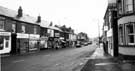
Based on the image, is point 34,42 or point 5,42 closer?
point 5,42

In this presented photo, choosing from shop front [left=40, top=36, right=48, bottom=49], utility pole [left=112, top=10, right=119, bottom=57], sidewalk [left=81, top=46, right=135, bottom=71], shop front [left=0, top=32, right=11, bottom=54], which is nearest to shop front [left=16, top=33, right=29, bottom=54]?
shop front [left=0, top=32, right=11, bottom=54]

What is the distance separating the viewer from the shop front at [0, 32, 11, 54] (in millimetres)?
27344

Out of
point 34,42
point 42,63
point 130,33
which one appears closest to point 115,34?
point 130,33

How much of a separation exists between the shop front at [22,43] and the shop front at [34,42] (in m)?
1.40

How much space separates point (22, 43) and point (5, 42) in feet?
18.3

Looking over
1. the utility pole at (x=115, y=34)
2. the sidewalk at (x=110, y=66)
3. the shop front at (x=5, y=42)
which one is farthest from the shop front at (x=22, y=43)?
the sidewalk at (x=110, y=66)

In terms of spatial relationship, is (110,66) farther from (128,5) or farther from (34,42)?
(34,42)

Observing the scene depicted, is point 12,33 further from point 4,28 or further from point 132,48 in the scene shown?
point 132,48

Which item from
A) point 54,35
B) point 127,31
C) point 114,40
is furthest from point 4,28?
point 54,35

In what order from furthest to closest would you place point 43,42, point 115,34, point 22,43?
point 43,42
point 22,43
point 115,34

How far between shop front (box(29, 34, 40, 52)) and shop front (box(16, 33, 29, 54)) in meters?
1.40

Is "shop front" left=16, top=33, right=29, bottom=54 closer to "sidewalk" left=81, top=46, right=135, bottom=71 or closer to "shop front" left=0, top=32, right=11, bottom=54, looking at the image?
"shop front" left=0, top=32, right=11, bottom=54

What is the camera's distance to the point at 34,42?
39.4 m

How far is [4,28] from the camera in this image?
28125mm
